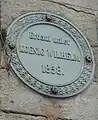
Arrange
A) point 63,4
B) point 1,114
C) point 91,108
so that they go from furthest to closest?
point 63,4 → point 91,108 → point 1,114

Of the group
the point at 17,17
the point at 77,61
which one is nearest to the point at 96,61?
the point at 77,61

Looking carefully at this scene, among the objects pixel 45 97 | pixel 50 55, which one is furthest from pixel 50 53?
pixel 45 97

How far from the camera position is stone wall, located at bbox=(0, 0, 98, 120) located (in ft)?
7.68

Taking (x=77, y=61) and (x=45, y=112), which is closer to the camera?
(x=45, y=112)

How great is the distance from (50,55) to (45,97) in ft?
0.74

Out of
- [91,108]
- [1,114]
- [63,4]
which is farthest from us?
[63,4]

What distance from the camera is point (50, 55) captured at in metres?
2.51

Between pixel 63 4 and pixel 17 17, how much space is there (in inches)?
11.4

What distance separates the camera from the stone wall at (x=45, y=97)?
2.34 metres

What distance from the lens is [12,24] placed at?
8.21 ft

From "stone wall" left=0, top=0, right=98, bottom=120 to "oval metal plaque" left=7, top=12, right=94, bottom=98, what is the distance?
0.11ft

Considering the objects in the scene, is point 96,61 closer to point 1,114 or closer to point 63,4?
point 63,4

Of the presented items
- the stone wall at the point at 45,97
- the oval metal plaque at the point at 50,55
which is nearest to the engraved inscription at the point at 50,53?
the oval metal plaque at the point at 50,55

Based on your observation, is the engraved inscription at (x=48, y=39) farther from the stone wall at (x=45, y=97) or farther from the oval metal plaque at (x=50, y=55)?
the stone wall at (x=45, y=97)
